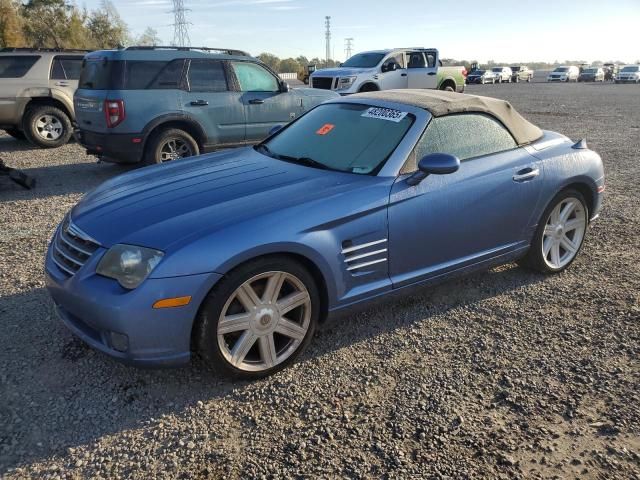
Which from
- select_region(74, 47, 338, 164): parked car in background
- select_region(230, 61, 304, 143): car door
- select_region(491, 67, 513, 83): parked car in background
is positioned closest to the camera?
select_region(74, 47, 338, 164): parked car in background

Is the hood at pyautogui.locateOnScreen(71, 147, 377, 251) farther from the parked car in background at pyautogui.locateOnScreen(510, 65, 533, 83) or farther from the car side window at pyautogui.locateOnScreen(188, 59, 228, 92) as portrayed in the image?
the parked car in background at pyautogui.locateOnScreen(510, 65, 533, 83)

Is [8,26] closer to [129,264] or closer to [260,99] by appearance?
[260,99]

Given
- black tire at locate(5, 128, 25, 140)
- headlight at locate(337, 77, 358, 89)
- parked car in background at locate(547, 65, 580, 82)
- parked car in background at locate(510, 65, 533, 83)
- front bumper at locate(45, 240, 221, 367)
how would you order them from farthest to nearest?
parked car in background at locate(510, 65, 533, 83) < parked car in background at locate(547, 65, 580, 82) < headlight at locate(337, 77, 358, 89) < black tire at locate(5, 128, 25, 140) < front bumper at locate(45, 240, 221, 367)

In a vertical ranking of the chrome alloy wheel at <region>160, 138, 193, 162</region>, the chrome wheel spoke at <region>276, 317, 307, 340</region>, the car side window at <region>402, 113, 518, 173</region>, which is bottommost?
the chrome wheel spoke at <region>276, 317, 307, 340</region>

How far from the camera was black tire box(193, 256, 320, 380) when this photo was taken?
2635mm

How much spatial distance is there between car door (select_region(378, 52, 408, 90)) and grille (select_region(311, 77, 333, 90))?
1.55 m

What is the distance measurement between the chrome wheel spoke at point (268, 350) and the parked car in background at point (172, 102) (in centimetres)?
496

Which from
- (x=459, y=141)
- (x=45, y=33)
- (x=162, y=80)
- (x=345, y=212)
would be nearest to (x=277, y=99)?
(x=162, y=80)

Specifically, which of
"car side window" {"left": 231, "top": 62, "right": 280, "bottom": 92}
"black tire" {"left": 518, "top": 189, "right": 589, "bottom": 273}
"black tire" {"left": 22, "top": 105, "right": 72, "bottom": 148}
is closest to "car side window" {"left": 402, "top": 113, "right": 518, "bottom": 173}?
"black tire" {"left": 518, "top": 189, "right": 589, "bottom": 273}

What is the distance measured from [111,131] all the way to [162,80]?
1.09 metres

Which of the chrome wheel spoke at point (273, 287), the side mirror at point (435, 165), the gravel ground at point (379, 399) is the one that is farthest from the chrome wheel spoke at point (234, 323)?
Result: the side mirror at point (435, 165)

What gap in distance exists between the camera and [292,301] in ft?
9.59

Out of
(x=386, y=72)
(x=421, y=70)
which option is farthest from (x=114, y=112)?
(x=421, y=70)

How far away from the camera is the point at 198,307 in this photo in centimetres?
261
